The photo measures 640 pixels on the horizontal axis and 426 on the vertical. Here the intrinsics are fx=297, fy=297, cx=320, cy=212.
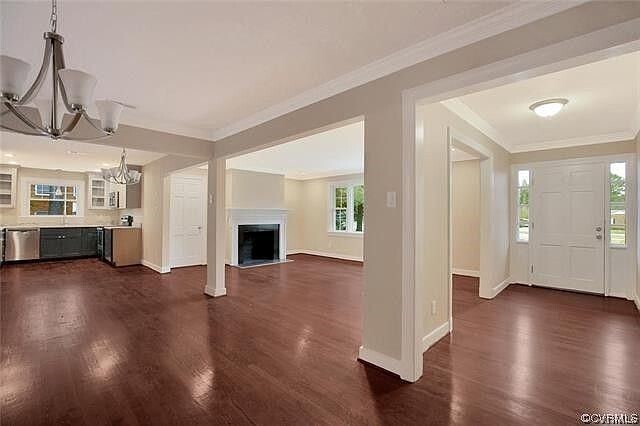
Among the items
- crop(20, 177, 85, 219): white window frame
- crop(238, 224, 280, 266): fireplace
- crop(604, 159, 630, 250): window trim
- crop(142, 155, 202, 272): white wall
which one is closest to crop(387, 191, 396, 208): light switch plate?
crop(604, 159, 630, 250): window trim

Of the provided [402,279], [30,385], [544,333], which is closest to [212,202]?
[30,385]

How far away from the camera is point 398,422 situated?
68.7 inches

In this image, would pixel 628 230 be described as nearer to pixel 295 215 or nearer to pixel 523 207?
pixel 523 207

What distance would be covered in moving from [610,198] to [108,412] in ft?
21.2

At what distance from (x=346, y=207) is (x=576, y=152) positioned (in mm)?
5068

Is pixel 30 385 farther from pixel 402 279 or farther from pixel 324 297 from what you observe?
pixel 324 297

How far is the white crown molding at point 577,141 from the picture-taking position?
4.34 meters

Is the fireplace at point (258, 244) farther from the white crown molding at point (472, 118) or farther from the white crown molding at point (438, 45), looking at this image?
the white crown molding at point (472, 118)

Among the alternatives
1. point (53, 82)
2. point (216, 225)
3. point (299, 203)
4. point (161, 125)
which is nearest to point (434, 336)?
point (216, 225)

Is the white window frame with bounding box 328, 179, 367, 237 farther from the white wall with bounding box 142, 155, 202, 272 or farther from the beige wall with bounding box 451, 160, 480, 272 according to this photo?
the white wall with bounding box 142, 155, 202, 272

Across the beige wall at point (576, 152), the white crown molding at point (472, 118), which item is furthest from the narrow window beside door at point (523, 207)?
the white crown molding at point (472, 118)

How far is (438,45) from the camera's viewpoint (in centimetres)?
201

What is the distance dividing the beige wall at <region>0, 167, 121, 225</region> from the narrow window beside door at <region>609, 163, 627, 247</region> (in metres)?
11.3

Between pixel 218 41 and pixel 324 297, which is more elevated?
pixel 218 41
